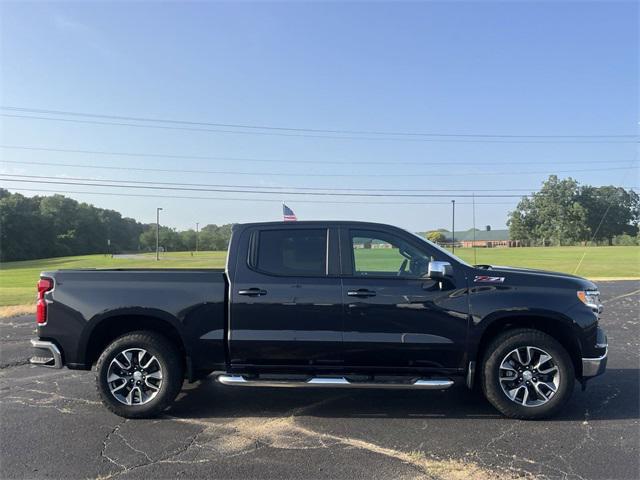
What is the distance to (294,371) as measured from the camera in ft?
15.9

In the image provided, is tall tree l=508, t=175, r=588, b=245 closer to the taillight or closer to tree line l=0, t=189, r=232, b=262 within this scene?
tree line l=0, t=189, r=232, b=262

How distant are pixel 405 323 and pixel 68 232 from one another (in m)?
111

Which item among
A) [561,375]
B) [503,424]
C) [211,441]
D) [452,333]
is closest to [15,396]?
[211,441]

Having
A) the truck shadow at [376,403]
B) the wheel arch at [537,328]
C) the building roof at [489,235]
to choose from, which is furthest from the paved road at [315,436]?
the building roof at [489,235]

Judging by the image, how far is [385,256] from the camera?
506 cm

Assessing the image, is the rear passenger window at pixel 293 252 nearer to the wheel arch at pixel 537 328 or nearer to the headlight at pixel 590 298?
the wheel arch at pixel 537 328

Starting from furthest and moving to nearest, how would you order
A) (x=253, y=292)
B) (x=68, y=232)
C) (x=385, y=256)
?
(x=68, y=232) < (x=385, y=256) < (x=253, y=292)

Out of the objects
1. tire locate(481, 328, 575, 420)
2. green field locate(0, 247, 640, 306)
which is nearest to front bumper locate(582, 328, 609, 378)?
tire locate(481, 328, 575, 420)

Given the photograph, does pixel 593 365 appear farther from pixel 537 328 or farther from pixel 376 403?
pixel 376 403

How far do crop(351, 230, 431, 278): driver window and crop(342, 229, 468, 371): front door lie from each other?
124mm

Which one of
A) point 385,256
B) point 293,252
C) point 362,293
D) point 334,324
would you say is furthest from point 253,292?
point 385,256

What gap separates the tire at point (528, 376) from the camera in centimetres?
468

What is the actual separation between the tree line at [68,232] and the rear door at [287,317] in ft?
246

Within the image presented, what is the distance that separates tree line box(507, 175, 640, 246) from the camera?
10644cm
